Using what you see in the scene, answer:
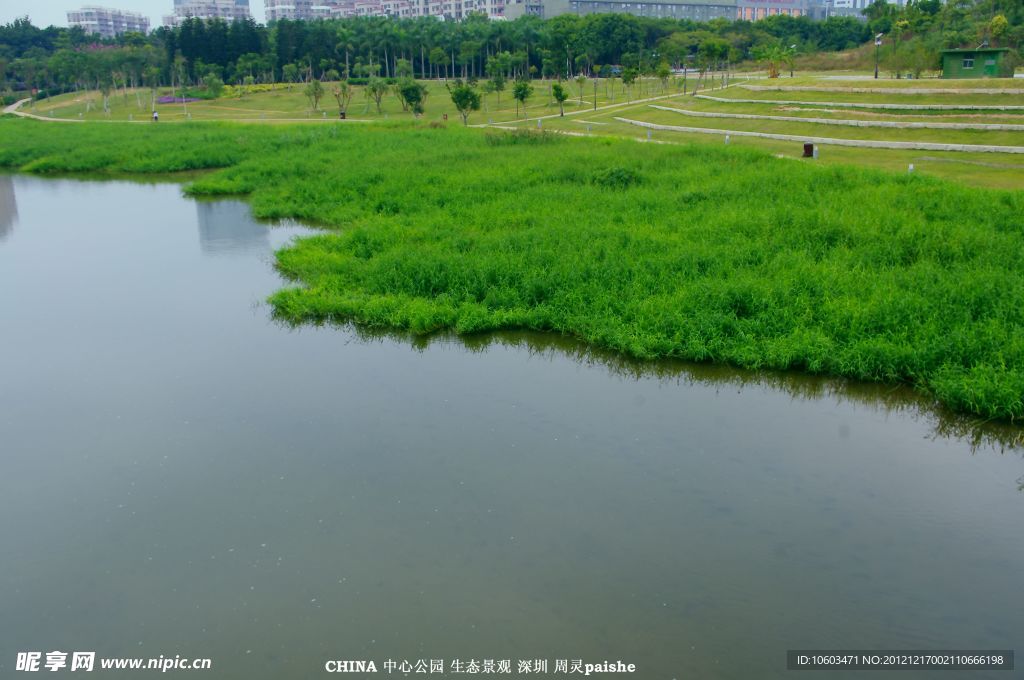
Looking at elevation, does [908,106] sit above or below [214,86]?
below

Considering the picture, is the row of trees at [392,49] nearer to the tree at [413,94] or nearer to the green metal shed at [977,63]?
the tree at [413,94]

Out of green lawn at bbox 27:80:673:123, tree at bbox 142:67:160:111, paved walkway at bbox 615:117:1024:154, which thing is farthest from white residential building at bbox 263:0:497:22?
paved walkway at bbox 615:117:1024:154

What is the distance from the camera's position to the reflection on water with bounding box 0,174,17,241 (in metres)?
18.8

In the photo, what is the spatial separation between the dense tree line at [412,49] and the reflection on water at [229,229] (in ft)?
120

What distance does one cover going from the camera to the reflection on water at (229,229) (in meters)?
16.0

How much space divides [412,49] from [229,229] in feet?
171

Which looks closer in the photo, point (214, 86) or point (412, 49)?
point (214, 86)

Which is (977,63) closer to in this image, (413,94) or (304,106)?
(413,94)

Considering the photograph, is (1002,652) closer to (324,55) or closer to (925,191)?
(925,191)

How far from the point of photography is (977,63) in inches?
1232

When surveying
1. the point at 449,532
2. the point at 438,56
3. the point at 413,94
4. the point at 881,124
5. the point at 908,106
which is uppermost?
the point at 438,56

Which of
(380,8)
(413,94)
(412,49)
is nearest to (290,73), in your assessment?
(412,49)

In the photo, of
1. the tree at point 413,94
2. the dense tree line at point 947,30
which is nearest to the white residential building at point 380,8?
the dense tree line at point 947,30

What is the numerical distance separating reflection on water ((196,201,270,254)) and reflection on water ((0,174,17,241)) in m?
4.09
